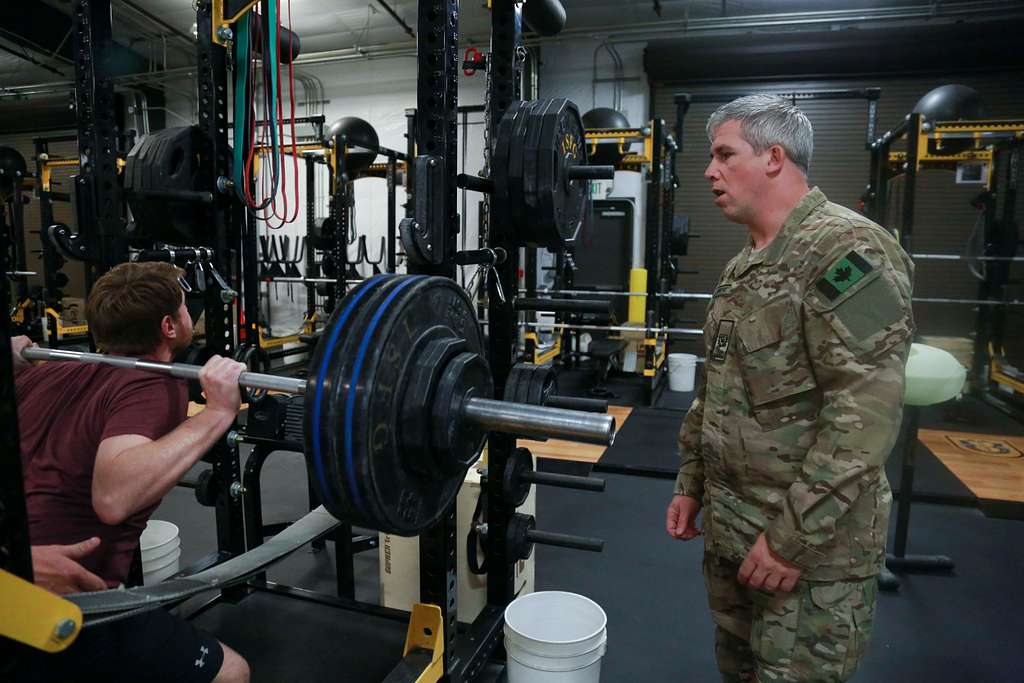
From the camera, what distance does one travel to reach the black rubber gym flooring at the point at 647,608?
82.0 inches

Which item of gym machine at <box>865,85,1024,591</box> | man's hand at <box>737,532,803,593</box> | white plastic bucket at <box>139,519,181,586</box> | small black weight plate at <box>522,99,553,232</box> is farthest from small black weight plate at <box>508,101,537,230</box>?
gym machine at <box>865,85,1024,591</box>

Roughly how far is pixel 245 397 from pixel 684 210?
19.9ft

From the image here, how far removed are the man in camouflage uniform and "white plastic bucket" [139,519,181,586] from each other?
1.94m

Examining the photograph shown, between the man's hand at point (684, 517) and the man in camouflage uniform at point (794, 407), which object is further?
the man's hand at point (684, 517)

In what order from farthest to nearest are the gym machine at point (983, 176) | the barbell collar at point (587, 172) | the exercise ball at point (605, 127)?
1. the exercise ball at point (605, 127)
2. the gym machine at point (983, 176)
3. the barbell collar at point (587, 172)

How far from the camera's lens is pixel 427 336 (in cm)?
119

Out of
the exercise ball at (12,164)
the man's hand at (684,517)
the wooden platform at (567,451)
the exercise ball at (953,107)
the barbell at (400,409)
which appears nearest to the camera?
the barbell at (400,409)

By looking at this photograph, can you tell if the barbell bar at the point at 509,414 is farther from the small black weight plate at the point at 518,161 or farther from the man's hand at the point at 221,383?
the small black weight plate at the point at 518,161

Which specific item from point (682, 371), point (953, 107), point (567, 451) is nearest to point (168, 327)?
point (567, 451)

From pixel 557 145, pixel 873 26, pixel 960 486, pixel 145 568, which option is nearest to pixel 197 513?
pixel 145 568

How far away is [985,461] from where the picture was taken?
399 centimetres

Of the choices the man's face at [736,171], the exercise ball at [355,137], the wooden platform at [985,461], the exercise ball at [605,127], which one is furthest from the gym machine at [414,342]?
the exercise ball at [605,127]

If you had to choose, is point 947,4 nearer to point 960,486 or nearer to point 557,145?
point 960,486

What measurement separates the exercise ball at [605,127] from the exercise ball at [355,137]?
2.02 meters
